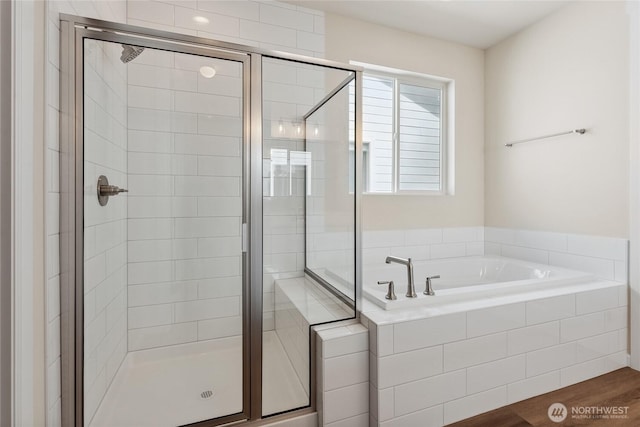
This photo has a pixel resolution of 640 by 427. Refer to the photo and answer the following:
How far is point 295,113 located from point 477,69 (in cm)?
224

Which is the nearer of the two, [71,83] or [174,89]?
[71,83]

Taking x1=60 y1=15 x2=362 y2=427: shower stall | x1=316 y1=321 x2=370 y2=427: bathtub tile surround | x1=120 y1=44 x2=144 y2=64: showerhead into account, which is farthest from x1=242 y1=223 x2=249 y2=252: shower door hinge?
x1=120 y1=44 x2=144 y2=64: showerhead

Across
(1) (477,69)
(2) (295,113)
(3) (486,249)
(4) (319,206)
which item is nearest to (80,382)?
(4) (319,206)

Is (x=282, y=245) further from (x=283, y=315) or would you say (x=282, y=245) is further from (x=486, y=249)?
(x=486, y=249)

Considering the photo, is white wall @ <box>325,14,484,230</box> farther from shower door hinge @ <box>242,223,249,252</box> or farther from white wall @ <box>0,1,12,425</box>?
white wall @ <box>0,1,12,425</box>

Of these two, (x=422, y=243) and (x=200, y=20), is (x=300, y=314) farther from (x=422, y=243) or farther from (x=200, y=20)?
(x=200, y=20)

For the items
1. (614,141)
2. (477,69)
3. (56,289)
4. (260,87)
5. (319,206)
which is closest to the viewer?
(56,289)

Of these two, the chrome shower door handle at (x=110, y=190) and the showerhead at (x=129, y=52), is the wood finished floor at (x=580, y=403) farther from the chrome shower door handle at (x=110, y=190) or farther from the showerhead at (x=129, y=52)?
the showerhead at (x=129, y=52)

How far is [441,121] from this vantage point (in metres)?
3.06

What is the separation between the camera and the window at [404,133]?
2832 mm

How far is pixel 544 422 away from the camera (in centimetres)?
155

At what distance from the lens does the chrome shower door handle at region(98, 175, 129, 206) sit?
4.61ft

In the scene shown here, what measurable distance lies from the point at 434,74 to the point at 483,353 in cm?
237

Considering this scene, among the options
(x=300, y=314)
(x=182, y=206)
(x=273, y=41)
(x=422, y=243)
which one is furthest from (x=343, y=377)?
(x=273, y=41)
